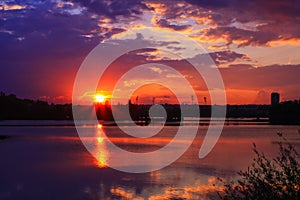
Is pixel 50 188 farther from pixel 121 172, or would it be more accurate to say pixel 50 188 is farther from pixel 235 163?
pixel 235 163

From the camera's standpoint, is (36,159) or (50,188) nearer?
(50,188)

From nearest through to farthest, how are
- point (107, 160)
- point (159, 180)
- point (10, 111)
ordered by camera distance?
point (159, 180) → point (107, 160) → point (10, 111)

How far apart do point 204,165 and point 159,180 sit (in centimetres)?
510

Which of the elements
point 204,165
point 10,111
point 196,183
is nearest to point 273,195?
point 196,183

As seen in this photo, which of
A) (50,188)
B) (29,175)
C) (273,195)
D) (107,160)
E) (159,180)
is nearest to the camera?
(273,195)

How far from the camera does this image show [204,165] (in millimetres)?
21938

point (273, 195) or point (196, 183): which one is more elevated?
point (273, 195)

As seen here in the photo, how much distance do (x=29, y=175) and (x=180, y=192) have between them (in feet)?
24.8

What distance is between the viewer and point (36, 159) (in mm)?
25500

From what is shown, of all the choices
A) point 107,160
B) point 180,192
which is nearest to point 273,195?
point 180,192

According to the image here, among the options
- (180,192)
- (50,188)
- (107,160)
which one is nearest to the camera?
(180,192)

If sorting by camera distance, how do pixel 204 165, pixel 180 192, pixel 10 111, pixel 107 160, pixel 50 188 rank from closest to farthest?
1. pixel 180 192
2. pixel 50 188
3. pixel 204 165
4. pixel 107 160
5. pixel 10 111

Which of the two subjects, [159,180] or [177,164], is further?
[177,164]

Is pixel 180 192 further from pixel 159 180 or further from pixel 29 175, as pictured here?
pixel 29 175
